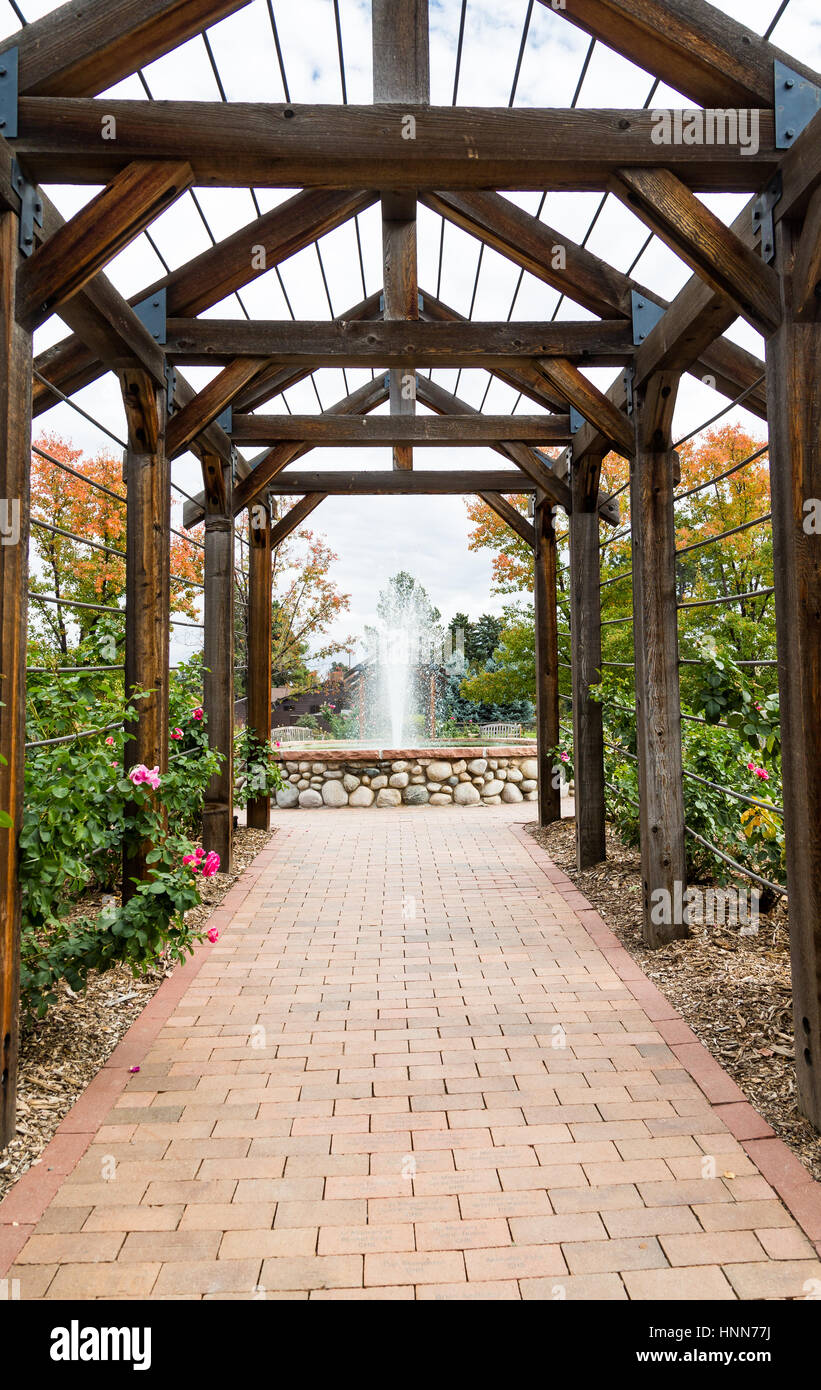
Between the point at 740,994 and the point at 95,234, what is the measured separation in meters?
3.86

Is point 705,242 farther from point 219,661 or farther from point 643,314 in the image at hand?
point 219,661

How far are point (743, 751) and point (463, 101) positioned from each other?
4035mm

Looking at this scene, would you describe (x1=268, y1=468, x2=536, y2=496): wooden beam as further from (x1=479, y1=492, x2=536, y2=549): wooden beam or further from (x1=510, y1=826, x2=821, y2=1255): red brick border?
(x1=510, y1=826, x2=821, y2=1255): red brick border

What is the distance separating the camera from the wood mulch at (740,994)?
278 centimetres

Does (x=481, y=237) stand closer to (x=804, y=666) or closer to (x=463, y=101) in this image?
(x=463, y=101)

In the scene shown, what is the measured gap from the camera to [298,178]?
2.96 metres

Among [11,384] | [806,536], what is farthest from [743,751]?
[11,384]

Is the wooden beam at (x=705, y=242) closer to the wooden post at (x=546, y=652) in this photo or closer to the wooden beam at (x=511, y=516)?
the wooden post at (x=546, y=652)

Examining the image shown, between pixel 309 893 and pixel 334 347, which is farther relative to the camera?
pixel 309 893

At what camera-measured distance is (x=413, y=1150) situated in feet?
8.34

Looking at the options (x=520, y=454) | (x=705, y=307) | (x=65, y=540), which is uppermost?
(x=65, y=540)

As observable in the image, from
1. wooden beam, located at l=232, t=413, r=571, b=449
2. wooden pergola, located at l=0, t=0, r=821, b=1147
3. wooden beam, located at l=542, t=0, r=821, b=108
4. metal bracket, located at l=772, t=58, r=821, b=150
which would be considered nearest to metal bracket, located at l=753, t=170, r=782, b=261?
wooden pergola, located at l=0, t=0, r=821, b=1147

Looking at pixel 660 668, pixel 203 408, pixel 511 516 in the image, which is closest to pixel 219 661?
pixel 203 408

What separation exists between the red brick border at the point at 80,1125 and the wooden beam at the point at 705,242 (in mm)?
3440
